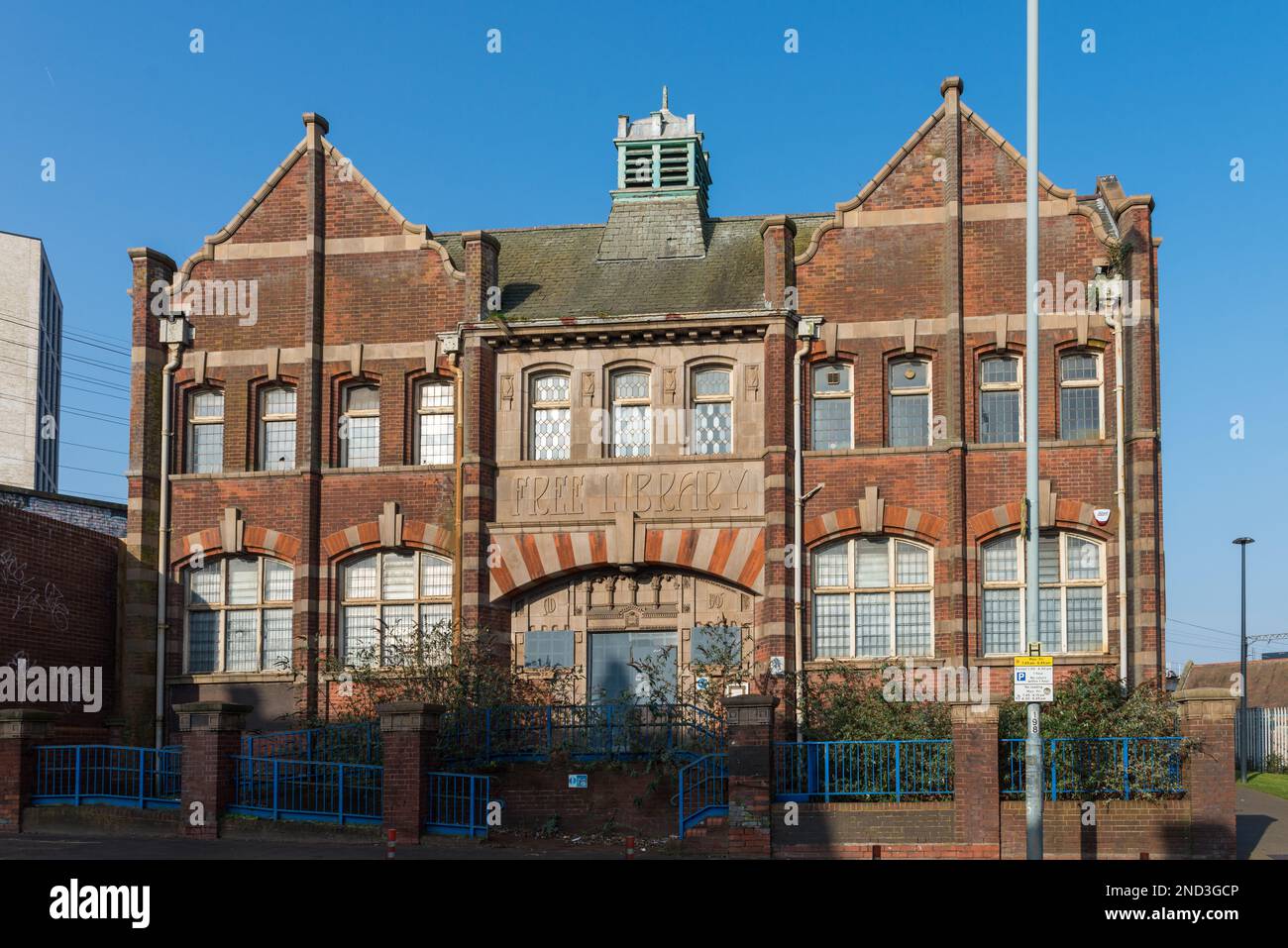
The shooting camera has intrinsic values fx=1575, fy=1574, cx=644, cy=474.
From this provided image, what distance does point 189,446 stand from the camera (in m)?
31.1

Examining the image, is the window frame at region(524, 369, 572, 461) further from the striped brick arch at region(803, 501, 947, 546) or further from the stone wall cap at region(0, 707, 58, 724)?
the stone wall cap at region(0, 707, 58, 724)

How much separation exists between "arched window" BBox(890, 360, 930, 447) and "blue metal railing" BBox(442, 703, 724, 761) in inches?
275

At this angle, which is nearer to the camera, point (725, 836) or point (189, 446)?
point (725, 836)

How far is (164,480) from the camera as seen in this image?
3061 cm

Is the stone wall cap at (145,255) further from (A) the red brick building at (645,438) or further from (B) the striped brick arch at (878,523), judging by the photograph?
(B) the striped brick arch at (878,523)

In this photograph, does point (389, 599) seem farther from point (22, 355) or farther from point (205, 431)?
point (22, 355)

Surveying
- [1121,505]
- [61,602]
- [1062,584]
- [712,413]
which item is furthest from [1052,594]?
[61,602]

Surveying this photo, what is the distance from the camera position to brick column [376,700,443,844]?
22.9 meters

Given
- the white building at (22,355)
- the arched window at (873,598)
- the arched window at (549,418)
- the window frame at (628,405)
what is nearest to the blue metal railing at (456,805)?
the arched window at (873,598)

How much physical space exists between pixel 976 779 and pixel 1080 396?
9543mm
